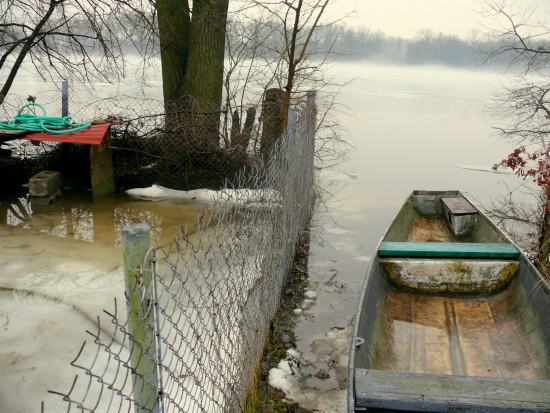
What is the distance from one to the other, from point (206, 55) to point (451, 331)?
23.0 feet

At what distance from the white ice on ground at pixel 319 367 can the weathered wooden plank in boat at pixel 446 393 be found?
879 millimetres

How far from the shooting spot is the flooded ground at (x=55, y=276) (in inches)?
153

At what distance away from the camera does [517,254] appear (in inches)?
200

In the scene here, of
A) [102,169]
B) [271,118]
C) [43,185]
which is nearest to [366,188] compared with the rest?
[271,118]

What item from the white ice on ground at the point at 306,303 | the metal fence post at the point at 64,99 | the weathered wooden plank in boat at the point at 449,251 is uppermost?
the metal fence post at the point at 64,99

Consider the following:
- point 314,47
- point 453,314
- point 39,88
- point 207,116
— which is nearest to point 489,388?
point 453,314

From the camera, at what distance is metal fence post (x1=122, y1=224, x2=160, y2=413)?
165cm

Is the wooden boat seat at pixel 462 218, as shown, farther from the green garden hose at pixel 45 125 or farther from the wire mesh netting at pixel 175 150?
the green garden hose at pixel 45 125

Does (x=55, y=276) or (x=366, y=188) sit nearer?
(x=55, y=276)

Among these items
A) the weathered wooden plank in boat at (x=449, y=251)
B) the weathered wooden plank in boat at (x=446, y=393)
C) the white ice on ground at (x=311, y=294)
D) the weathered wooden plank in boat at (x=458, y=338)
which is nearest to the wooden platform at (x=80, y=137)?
the white ice on ground at (x=311, y=294)

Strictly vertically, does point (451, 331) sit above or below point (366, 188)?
above

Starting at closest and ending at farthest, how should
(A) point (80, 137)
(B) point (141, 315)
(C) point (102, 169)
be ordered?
(B) point (141, 315) < (A) point (80, 137) < (C) point (102, 169)

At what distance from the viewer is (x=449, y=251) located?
5188mm

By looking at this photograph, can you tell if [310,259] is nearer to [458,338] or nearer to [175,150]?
[458,338]
